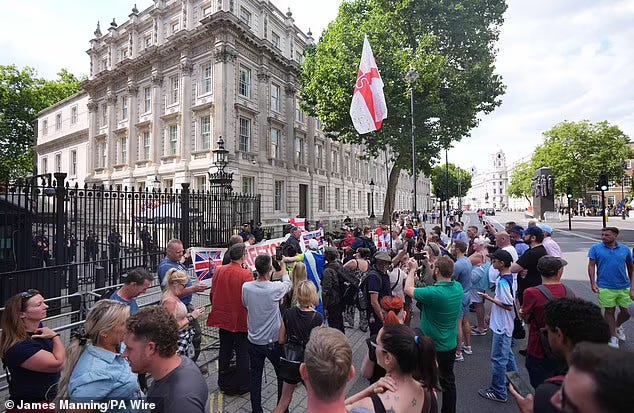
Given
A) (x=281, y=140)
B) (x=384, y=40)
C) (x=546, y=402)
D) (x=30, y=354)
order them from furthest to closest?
(x=281, y=140), (x=384, y=40), (x=30, y=354), (x=546, y=402)

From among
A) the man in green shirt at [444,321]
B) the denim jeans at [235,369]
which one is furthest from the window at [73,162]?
the man in green shirt at [444,321]

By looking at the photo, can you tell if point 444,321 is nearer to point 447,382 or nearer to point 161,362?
point 447,382

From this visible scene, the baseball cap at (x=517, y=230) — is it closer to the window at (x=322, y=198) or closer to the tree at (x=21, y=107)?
the window at (x=322, y=198)

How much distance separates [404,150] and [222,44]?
14.0 m

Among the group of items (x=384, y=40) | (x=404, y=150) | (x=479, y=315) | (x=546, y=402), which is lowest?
(x=479, y=315)

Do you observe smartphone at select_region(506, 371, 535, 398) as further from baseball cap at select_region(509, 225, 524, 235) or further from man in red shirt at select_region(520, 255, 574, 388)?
baseball cap at select_region(509, 225, 524, 235)

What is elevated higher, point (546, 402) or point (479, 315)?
point (546, 402)

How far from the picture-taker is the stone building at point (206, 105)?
71.2ft

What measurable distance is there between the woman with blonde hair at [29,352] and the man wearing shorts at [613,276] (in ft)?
25.1

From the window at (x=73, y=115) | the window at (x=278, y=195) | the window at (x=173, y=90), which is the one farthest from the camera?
the window at (x=73, y=115)

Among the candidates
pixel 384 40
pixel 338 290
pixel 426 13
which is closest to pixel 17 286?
pixel 338 290

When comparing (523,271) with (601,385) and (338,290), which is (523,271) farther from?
(601,385)

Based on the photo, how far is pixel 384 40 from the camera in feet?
64.6

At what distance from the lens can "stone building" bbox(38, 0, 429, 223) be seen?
71.2ft
